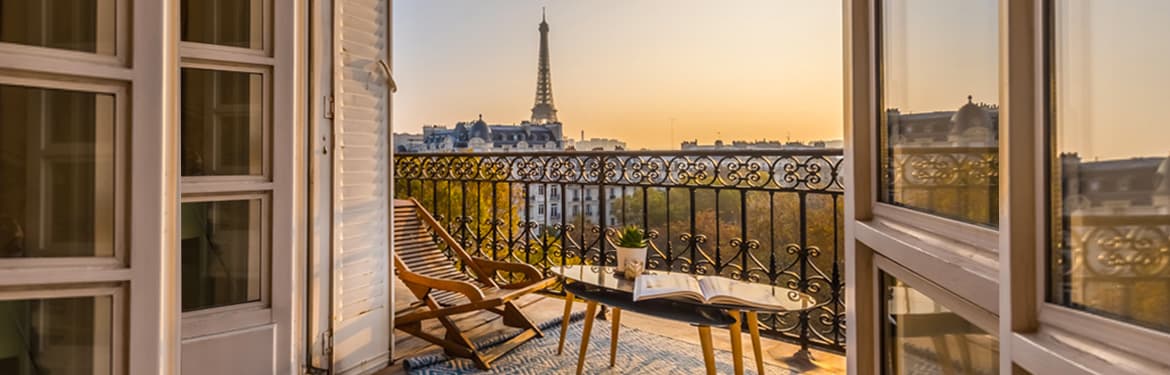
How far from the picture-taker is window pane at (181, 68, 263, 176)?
1.61 m

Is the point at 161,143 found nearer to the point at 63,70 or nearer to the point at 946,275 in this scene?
the point at 63,70

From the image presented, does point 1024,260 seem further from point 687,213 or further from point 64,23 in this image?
point 687,213

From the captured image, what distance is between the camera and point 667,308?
6.88ft

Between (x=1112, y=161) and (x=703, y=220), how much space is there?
8.95ft

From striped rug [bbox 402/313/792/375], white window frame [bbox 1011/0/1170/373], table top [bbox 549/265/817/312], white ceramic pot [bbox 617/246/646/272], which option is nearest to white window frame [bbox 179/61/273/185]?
striped rug [bbox 402/313/792/375]

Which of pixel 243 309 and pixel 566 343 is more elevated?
pixel 243 309

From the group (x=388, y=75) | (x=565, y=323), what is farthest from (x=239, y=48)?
(x=565, y=323)

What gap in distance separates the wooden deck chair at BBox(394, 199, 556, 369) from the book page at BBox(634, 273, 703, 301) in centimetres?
75

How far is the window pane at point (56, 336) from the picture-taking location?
35.3 inches

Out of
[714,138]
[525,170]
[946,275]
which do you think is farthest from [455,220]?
[946,275]

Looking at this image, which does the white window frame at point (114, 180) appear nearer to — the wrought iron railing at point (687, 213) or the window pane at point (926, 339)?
the window pane at point (926, 339)

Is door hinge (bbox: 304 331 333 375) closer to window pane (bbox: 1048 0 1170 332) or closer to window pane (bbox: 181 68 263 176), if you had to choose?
window pane (bbox: 181 68 263 176)

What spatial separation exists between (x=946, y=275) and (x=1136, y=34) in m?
0.32

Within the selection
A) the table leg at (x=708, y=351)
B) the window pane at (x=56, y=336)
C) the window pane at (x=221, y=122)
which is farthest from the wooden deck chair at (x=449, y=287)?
the window pane at (x=56, y=336)
